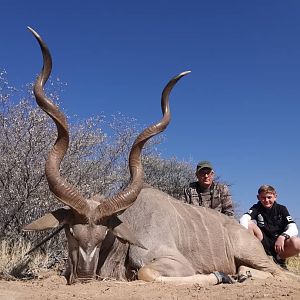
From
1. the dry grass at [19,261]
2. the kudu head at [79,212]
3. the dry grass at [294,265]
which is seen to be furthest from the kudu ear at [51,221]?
the dry grass at [294,265]

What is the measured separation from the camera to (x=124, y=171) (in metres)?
9.53

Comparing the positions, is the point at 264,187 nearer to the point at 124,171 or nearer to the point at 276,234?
the point at 276,234

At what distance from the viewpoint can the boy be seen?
5.50 metres

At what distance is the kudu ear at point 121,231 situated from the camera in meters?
3.93

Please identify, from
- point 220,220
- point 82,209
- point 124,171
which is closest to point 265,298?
point 82,209

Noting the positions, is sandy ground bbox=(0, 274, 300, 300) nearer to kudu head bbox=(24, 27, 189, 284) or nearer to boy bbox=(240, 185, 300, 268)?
kudu head bbox=(24, 27, 189, 284)

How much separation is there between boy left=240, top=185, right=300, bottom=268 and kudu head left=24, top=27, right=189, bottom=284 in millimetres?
1918

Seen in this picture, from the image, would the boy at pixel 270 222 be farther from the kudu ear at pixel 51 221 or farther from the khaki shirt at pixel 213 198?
the kudu ear at pixel 51 221

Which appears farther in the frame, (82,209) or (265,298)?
(82,209)

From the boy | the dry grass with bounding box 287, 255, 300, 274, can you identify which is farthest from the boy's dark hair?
the dry grass with bounding box 287, 255, 300, 274

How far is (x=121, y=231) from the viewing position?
12.9 feet

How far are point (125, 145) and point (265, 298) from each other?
7577mm

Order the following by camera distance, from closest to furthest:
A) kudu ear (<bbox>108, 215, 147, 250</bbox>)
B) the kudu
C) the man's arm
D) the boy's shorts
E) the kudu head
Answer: the kudu head < the kudu < kudu ear (<bbox>108, 215, 147, 250</bbox>) < the boy's shorts < the man's arm

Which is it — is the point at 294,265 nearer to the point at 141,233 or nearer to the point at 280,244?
the point at 280,244
